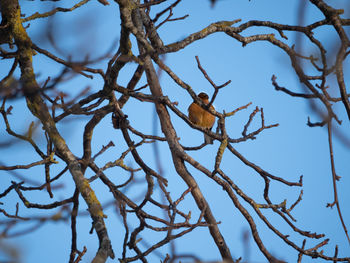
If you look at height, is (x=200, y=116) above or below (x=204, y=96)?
below

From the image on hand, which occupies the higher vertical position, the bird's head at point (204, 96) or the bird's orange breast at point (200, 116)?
the bird's head at point (204, 96)

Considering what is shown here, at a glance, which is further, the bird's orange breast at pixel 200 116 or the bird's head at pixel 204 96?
the bird's head at pixel 204 96

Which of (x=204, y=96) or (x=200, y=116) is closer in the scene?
(x=200, y=116)

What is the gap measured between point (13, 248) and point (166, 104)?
94.2 inches

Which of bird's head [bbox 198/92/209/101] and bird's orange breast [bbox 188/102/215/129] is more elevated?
bird's head [bbox 198/92/209/101]

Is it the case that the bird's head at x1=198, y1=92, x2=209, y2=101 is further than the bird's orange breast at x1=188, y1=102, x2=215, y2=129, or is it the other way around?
the bird's head at x1=198, y1=92, x2=209, y2=101

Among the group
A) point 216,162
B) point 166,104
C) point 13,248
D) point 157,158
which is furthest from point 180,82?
point 13,248

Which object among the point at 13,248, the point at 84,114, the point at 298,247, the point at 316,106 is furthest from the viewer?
the point at 298,247

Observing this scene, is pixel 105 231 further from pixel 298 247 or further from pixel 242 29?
pixel 242 29

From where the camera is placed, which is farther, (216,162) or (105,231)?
(216,162)

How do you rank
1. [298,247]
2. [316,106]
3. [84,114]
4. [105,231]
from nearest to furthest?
[316,106] → [105,231] → [84,114] → [298,247]

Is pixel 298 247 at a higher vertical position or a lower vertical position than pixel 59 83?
higher

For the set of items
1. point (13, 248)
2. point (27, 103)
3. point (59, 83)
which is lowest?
point (13, 248)

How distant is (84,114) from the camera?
2.67m
